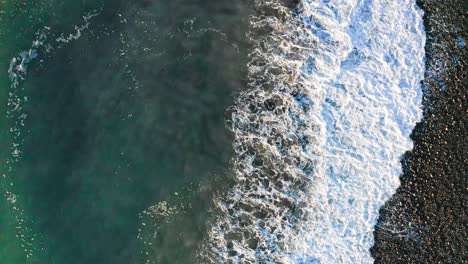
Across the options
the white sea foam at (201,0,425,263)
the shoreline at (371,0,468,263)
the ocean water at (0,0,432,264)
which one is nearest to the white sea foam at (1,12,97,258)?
the ocean water at (0,0,432,264)

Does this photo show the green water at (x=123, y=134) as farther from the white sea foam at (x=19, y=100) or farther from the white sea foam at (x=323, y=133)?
the white sea foam at (x=323, y=133)

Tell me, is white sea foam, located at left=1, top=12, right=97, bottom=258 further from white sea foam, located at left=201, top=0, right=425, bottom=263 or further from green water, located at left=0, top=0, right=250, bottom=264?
white sea foam, located at left=201, top=0, right=425, bottom=263

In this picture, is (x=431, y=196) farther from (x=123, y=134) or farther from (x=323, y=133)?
(x=123, y=134)

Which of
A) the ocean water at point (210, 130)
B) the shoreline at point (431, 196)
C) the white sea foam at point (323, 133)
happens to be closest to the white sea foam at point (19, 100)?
the ocean water at point (210, 130)

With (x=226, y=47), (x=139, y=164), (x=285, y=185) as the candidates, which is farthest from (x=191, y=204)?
(x=226, y=47)

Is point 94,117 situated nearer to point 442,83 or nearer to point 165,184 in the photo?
point 165,184
